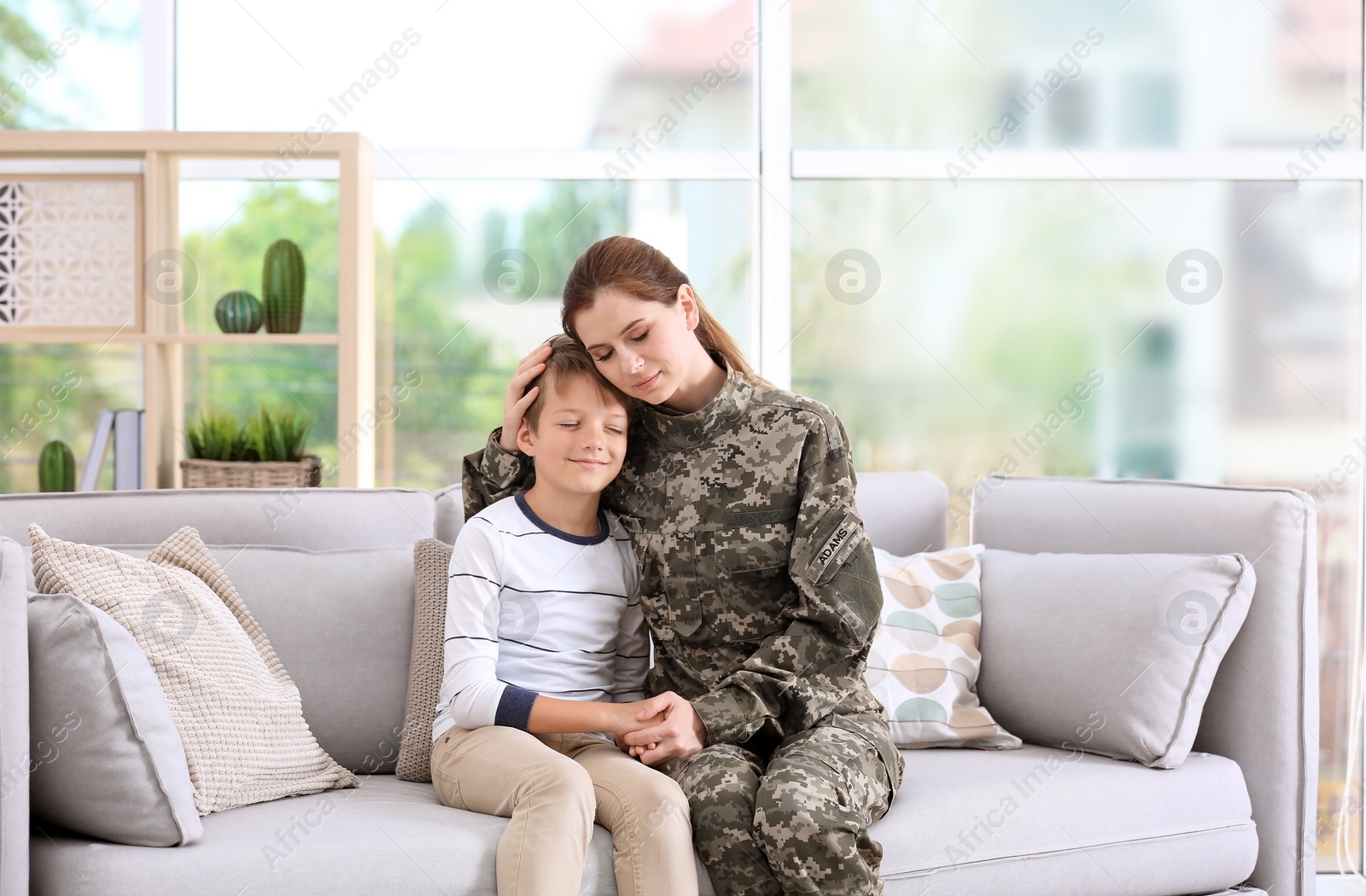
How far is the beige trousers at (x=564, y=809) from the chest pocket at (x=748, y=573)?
0.27 metres

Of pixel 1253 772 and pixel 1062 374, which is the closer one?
pixel 1253 772

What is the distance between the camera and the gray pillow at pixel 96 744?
1333mm

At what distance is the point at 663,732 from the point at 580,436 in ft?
1.47

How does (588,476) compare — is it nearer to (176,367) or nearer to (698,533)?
(698,533)

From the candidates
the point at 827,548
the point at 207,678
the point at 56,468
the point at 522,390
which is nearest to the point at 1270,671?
the point at 827,548

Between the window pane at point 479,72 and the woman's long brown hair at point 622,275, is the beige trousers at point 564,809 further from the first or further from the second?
the window pane at point 479,72

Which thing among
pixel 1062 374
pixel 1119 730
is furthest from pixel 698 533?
pixel 1062 374

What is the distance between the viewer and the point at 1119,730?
5.77 feet

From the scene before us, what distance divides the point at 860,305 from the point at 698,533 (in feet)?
4.82

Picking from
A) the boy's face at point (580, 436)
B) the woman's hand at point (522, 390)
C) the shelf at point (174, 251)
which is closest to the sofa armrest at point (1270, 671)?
the boy's face at point (580, 436)

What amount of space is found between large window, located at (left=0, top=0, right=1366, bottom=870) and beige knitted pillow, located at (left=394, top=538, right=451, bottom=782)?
3.66ft

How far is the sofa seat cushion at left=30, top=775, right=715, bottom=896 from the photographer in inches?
51.2

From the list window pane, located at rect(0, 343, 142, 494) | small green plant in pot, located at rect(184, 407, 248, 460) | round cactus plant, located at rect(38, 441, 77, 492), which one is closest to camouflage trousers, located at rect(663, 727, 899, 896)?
small green plant in pot, located at rect(184, 407, 248, 460)

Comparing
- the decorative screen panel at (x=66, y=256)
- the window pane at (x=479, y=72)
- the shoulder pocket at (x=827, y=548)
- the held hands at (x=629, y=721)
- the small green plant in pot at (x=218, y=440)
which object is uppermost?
the window pane at (x=479, y=72)
